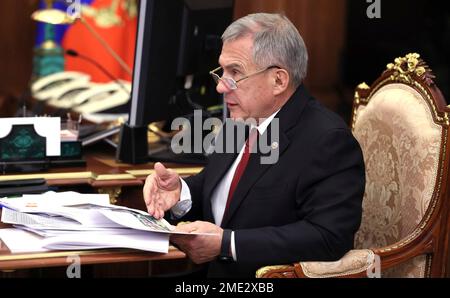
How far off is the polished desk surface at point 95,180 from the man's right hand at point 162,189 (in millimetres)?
356

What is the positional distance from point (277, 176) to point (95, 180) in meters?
0.70

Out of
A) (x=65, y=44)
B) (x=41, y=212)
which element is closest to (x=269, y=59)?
(x=41, y=212)

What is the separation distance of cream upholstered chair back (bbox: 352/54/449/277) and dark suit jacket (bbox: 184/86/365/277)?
251 mm

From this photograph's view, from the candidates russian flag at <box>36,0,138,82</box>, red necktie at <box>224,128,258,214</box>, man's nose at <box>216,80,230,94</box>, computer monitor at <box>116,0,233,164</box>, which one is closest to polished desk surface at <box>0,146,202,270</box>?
computer monitor at <box>116,0,233,164</box>

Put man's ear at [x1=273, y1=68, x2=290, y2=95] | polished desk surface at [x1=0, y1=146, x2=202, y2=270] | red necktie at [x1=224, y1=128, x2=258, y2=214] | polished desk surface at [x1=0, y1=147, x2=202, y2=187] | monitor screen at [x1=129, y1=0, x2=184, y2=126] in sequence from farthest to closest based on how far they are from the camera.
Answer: monitor screen at [x1=129, y1=0, x2=184, y2=126], polished desk surface at [x1=0, y1=147, x2=202, y2=187], red necktie at [x1=224, y1=128, x2=258, y2=214], man's ear at [x1=273, y1=68, x2=290, y2=95], polished desk surface at [x1=0, y1=146, x2=202, y2=270]

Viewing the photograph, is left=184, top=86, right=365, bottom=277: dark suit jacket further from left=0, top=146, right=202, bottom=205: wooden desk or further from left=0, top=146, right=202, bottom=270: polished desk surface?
left=0, top=146, right=202, bottom=205: wooden desk

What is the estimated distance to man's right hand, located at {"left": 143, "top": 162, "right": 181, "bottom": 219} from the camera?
7.66 feet

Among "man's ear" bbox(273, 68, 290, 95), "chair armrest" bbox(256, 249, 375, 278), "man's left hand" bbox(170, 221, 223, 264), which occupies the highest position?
"man's ear" bbox(273, 68, 290, 95)

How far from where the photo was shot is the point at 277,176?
2314mm

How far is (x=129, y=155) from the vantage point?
299cm

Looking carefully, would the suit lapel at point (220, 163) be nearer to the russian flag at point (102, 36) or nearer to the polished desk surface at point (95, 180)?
the polished desk surface at point (95, 180)

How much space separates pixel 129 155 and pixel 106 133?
230 millimetres

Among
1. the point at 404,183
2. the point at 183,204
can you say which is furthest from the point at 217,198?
the point at 404,183

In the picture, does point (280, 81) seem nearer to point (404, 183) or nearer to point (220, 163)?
point (220, 163)
